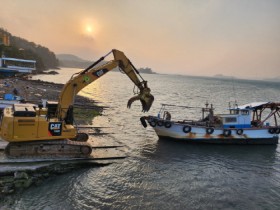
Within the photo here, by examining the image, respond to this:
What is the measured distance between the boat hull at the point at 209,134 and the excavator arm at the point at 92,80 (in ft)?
15.4

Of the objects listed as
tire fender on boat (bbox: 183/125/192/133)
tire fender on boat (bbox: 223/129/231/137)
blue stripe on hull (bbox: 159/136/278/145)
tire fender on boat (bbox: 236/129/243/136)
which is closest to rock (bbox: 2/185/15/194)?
blue stripe on hull (bbox: 159/136/278/145)

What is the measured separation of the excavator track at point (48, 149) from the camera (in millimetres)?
14164

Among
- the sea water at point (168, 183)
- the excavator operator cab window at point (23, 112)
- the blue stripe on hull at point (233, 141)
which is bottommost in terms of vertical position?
the sea water at point (168, 183)

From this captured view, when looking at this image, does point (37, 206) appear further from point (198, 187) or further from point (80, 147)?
point (198, 187)

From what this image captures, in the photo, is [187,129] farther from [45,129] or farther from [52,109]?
[45,129]

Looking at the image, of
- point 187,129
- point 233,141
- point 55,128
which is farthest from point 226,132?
point 55,128

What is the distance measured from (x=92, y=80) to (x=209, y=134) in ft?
38.2

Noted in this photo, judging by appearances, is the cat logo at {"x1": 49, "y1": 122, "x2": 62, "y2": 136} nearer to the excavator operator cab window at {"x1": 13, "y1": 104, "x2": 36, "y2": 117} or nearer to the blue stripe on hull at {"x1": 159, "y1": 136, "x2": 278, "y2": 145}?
the excavator operator cab window at {"x1": 13, "y1": 104, "x2": 36, "y2": 117}

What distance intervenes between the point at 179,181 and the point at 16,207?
837 centimetres

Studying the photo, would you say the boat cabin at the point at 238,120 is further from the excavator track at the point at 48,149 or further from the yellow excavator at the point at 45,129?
the excavator track at the point at 48,149

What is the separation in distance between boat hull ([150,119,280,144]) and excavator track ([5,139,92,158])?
366 inches

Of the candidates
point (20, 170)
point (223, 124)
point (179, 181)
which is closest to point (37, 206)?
point (20, 170)

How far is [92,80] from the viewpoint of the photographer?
17.1 metres

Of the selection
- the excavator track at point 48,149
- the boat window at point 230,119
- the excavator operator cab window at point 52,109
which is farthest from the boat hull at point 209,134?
the excavator operator cab window at point 52,109
